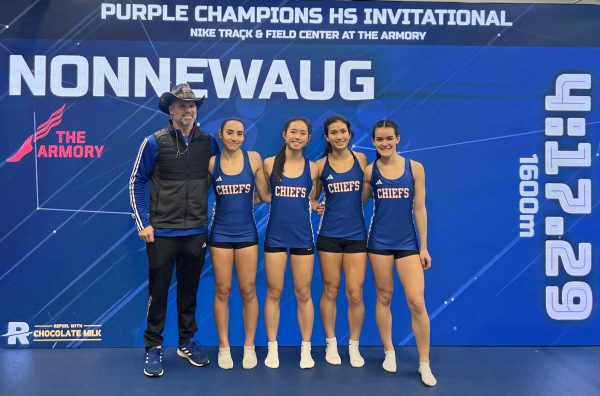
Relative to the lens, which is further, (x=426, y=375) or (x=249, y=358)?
(x=249, y=358)

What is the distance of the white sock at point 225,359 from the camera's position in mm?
3039

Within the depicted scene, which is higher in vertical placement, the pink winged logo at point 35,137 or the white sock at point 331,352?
the pink winged logo at point 35,137

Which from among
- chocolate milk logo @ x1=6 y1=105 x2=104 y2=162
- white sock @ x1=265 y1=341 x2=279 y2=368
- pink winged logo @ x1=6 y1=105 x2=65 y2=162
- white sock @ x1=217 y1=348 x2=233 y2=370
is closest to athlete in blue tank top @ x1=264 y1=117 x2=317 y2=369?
white sock @ x1=265 y1=341 x2=279 y2=368

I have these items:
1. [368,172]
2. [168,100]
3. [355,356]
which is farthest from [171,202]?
[355,356]

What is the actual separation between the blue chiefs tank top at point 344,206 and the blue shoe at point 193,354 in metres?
1.14

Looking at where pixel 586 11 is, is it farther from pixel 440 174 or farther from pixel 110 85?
pixel 110 85

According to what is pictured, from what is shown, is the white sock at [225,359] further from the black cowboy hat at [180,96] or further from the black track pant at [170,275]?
the black cowboy hat at [180,96]

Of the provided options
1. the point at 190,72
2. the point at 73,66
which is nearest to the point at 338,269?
the point at 190,72

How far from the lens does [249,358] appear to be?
3.07m

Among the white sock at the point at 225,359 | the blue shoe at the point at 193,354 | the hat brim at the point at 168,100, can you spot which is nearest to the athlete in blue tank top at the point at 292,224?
the white sock at the point at 225,359

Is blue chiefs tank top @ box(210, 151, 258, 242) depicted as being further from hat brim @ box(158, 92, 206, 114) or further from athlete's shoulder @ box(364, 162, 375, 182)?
athlete's shoulder @ box(364, 162, 375, 182)

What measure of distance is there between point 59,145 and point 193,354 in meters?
1.79

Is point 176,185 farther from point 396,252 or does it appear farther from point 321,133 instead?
point 396,252

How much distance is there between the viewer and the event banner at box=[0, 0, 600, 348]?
340 cm
